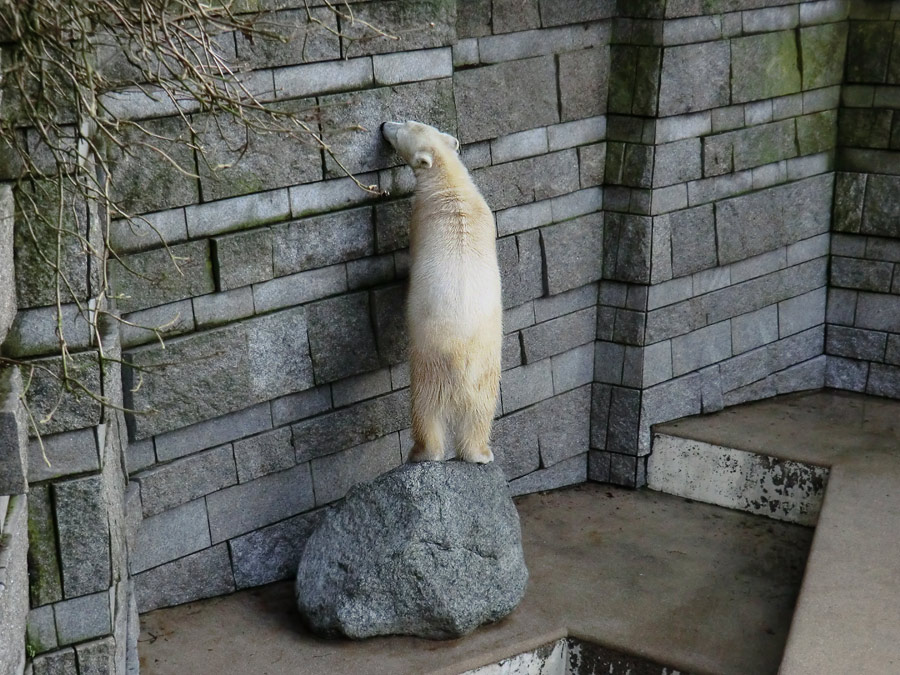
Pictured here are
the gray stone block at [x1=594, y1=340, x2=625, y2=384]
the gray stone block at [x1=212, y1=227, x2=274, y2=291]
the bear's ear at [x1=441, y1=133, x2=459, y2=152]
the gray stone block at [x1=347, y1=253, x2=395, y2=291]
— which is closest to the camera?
the gray stone block at [x1=212, y1=227, x2=274, y2=291]

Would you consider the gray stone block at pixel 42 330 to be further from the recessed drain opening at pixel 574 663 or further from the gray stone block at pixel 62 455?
the recessed drain opening at pixel 574 663

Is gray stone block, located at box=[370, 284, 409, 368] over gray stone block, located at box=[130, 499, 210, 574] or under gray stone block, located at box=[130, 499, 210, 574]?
over

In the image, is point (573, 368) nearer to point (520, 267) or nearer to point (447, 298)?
point (520, 267)

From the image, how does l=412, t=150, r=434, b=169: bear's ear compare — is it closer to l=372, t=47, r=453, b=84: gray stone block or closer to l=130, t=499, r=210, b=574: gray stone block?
l=372, t=47, r=453, b=84: gray stone block

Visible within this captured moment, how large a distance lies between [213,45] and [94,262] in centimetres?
95

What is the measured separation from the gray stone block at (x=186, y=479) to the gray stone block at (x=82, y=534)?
2.42 ft

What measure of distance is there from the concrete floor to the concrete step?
155 mm

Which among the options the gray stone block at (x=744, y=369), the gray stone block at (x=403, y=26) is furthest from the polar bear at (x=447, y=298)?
the gray stone block at (x=744, y=369)

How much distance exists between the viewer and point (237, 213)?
3.48 meters

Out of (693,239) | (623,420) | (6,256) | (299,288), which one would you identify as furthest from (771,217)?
(6,256)

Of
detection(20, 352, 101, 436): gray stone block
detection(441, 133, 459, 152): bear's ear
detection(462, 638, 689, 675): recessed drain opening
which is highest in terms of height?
detection(441, 133, 459, 152): bear's ear

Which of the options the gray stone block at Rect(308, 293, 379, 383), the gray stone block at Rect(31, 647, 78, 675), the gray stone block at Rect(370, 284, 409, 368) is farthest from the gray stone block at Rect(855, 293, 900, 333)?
the gray stone block at Rect(31, 647, 78, 675)

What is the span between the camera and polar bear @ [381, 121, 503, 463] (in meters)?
3.59

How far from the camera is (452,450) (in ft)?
13.7
